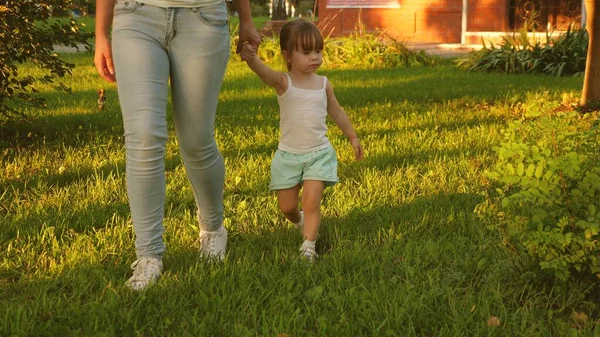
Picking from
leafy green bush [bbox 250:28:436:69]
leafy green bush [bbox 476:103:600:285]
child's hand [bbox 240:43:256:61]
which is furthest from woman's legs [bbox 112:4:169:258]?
leafy green bush [bbox 250:28:436:69]

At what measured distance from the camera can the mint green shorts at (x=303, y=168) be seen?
385 cm

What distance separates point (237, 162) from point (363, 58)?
911 cm

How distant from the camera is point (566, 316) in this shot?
3.16 m

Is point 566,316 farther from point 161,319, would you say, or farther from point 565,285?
point 161,319

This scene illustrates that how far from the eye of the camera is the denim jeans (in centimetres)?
328

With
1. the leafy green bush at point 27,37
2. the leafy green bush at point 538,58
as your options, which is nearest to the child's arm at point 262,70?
the leafy green bush at point 27,37

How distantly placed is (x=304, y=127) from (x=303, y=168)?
19 centimetres

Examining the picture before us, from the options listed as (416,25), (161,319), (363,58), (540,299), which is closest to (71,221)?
(161,319)

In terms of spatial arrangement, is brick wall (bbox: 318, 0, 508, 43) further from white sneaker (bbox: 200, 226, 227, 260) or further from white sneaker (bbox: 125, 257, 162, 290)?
white sneaker (bbox: 125, 257, 162, 290)

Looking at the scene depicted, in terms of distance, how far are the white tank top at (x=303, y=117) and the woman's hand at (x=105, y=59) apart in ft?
2.74

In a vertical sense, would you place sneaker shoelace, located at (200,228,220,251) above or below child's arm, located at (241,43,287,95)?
below

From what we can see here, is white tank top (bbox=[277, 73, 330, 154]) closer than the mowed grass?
No

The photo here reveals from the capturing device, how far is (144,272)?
133 inches

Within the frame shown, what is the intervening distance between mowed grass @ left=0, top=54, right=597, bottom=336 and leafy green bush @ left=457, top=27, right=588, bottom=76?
638 centimetres
